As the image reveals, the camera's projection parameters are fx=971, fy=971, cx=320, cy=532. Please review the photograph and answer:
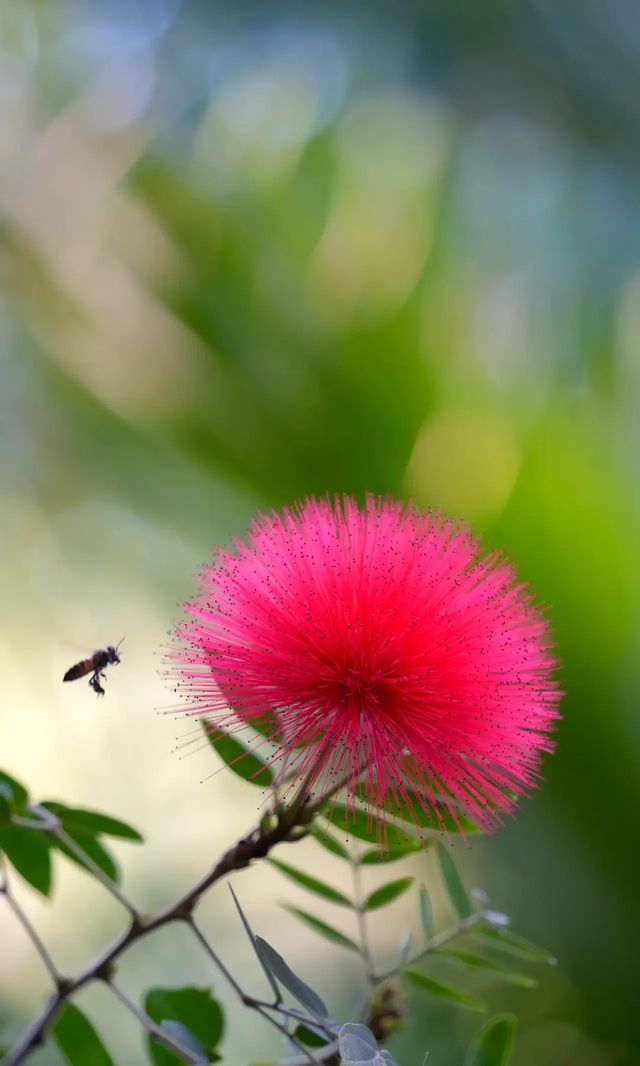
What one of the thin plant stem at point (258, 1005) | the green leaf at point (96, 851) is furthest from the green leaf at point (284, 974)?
the green leaf at point (96, 851)

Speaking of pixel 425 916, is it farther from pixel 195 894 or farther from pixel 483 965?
pixel 195 894

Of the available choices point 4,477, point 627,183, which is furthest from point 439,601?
point 627,183

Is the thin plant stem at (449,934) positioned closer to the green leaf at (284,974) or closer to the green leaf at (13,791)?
the green leaf at (284,974)

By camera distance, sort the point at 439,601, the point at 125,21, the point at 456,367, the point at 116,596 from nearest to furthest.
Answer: the point at 439,601
the point at 456,367
the point at 116,596
the point at 125,21

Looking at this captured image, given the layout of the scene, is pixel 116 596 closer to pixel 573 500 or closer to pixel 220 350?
pixel 220 350

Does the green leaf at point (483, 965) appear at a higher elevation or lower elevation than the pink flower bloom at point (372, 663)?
lower

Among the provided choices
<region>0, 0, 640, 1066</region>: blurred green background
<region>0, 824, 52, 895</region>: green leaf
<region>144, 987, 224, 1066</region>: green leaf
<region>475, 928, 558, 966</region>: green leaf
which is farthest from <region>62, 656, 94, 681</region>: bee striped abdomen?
<region>0, 0, 640, 1066</region>: blurred green background

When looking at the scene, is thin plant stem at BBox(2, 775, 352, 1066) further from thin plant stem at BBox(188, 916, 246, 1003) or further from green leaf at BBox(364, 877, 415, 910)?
green leaf at BBox(364, 877, 415, 910)
